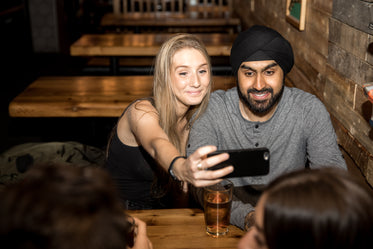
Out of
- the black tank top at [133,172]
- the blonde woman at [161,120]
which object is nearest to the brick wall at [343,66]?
the blonde woman at [161,120]

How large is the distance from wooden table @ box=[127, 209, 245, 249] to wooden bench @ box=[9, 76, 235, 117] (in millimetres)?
1583

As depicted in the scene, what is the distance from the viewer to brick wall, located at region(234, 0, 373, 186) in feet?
5.62

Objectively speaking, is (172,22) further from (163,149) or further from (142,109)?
(163,149)

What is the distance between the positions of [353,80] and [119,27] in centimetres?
513

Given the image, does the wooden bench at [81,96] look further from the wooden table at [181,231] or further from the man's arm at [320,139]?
the wooden table at [181,231]

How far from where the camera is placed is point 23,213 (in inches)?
25.9

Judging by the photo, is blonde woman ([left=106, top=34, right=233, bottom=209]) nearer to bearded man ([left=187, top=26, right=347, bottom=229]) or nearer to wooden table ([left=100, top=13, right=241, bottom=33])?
bearded man ([left=187, top=26, right=347, bottom=229])

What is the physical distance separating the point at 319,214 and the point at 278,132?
3.88ft

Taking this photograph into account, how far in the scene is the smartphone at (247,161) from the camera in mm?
1208

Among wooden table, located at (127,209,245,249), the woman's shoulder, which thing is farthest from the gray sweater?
wooden table, located at (127,209,245,249)

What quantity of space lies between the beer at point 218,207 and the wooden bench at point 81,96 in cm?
Result: 176

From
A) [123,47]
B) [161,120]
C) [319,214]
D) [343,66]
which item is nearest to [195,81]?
[161,120]

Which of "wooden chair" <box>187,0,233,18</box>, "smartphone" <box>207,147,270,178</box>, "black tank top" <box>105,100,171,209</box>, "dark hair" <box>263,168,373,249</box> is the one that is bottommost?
"black tank top" <box>105,100,171,209</box>

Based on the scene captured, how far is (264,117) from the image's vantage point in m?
1.97
